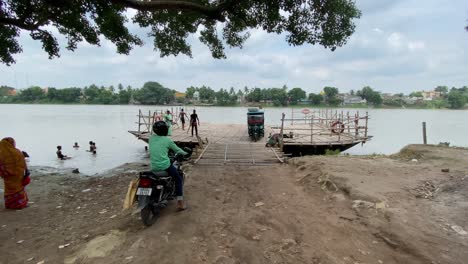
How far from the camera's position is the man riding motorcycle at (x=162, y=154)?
15.1 feet

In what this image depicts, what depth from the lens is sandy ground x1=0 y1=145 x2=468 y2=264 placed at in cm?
354

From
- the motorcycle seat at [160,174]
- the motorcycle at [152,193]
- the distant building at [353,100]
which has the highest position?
the distant building at [353,100]

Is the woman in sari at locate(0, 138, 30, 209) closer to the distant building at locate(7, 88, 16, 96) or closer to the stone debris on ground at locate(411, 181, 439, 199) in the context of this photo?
the stone debris on ground at locate(411, 181, 439, 199)

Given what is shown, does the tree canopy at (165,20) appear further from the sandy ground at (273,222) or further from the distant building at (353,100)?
the distant building at (353,100)

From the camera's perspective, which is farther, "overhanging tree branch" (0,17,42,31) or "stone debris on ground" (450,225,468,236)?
"overhanging tree branch" (0,17,42,31)

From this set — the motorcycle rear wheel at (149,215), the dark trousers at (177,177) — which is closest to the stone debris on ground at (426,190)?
the dark trousers at (177,177)

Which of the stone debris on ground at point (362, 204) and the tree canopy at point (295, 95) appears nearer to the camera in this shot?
the stone debris on ground at point (362, 204)

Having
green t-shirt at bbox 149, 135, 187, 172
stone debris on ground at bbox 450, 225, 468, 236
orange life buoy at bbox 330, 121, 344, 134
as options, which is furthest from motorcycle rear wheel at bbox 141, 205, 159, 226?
orange life buoy at bbox 330, 121, 344, 134

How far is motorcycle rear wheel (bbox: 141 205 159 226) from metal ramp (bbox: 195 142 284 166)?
4452 millimetres

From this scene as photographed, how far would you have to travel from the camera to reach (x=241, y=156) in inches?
404

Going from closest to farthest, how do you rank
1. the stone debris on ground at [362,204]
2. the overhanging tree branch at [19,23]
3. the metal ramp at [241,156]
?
the stone debris on ground at [362,204]
the overhanging tree branch at [19,23]
the metal ramp at [241,156]

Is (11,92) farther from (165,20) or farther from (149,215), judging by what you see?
(149,215)

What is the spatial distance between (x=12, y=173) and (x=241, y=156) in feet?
20.5

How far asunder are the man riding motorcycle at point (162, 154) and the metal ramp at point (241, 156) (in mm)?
4266
